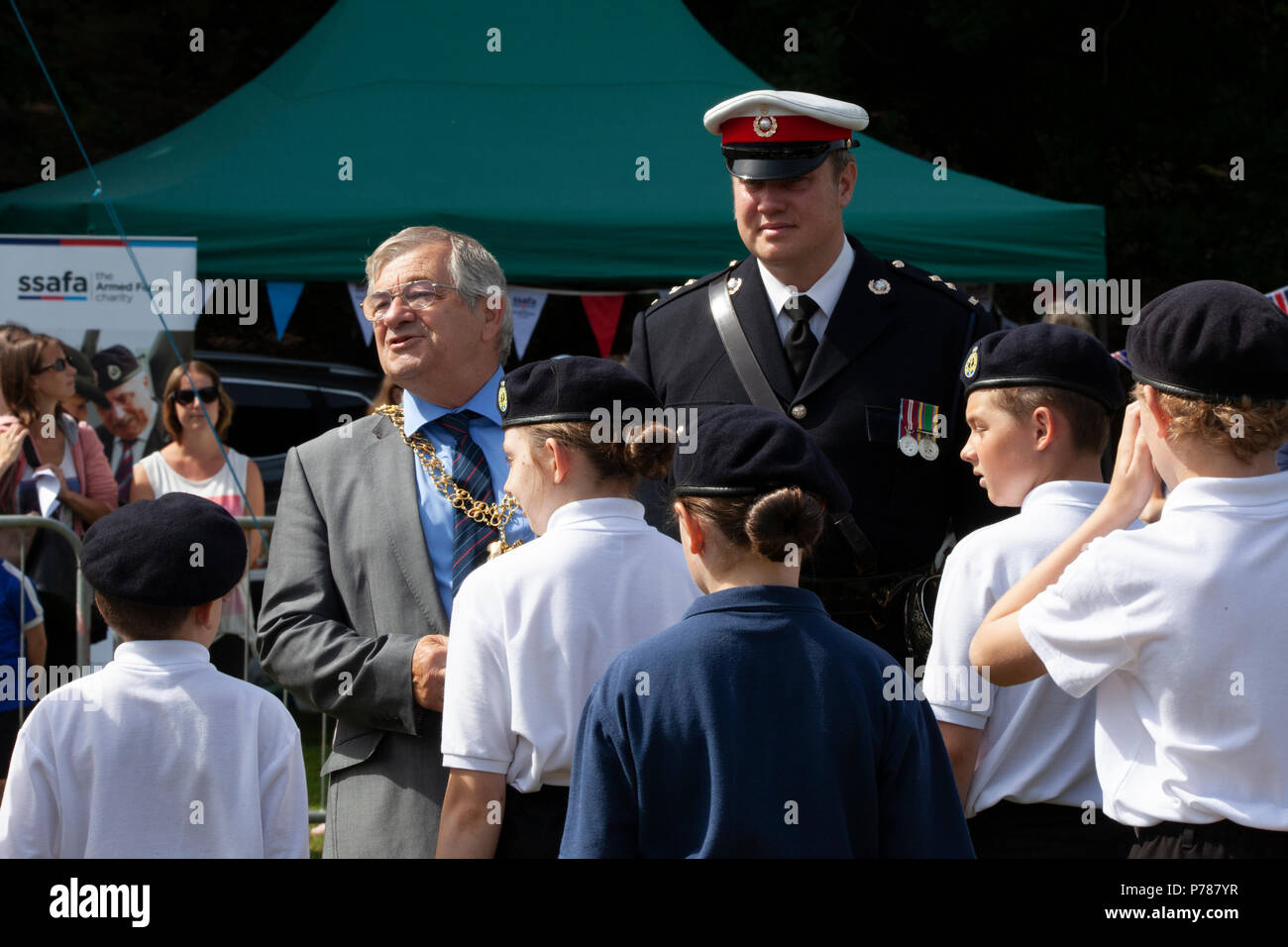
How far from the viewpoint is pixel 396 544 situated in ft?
9.38

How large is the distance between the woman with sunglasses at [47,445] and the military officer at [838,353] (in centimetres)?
318

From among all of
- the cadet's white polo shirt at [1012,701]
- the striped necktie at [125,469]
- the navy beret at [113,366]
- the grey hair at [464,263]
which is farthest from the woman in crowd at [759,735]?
the striped necktie at [125,469]

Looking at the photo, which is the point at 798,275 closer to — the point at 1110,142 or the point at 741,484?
the point at 741,484

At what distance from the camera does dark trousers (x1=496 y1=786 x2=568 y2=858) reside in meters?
2.47

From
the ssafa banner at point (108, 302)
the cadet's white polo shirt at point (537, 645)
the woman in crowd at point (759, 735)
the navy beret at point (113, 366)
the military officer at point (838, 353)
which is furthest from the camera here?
the navy beret at point (113, 366)

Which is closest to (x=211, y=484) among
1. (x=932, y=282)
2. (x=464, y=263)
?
(x=464, y=263)

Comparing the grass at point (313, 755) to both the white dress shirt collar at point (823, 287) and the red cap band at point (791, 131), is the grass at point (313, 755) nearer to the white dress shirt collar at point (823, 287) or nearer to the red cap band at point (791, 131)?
the white dress shirt collar at point (823, 287)

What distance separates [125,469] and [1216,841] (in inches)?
199

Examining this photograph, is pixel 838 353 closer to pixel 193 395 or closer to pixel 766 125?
pixel 766 125

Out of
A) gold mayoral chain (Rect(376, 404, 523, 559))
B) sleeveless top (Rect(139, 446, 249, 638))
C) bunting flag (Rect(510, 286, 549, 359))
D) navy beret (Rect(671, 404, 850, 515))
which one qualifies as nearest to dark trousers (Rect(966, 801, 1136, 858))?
navy beret (Rect(671, 404, 850, 515))

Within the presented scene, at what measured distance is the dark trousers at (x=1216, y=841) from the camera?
6.93 ft

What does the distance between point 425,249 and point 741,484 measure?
4.17ft

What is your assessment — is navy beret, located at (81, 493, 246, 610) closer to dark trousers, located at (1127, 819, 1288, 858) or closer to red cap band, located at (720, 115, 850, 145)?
red cap band, located at (720, 115, 850, 145)

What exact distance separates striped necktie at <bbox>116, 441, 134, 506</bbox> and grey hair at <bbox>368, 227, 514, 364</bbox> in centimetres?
343
